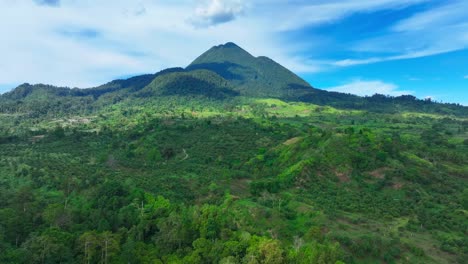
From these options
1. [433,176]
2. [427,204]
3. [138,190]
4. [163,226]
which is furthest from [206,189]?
[433,176]

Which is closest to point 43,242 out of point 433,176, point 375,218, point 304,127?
point 375,218

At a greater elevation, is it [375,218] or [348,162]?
A: [348,162]

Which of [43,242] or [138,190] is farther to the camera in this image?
[138,190]

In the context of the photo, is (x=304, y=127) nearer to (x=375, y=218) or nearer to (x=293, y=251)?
(x=375, y=218)

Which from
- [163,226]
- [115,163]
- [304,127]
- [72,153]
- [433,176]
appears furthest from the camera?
[304,127]

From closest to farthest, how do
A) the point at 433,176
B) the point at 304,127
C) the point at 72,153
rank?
the point at 433,176, the point at 72,153, the point at 304,127

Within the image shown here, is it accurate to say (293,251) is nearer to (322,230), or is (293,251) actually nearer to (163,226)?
(322,230)
